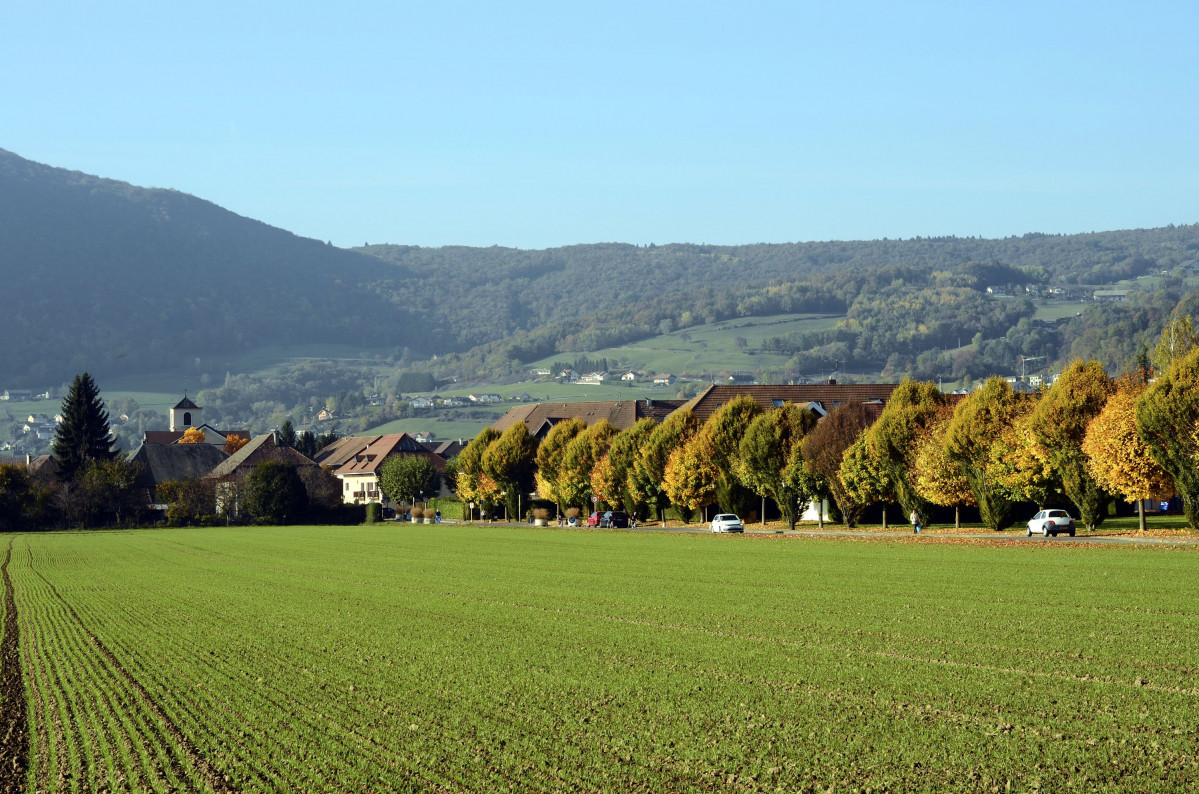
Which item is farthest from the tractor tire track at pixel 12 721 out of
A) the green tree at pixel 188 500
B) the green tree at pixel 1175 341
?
the green tree at pixel 188 500

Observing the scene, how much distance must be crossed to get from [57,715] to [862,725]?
11877 mm

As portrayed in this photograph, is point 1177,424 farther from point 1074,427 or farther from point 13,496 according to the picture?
point 13,496

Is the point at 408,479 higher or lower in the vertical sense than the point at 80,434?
lower

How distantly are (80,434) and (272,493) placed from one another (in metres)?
27.0

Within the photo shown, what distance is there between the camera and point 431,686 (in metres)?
21.1

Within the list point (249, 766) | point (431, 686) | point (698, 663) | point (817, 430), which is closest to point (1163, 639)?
point (698, 663)

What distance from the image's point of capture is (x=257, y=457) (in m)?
160

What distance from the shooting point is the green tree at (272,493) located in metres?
128

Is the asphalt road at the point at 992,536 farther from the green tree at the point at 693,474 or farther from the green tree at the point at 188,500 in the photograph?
the green tree at the point at 188,500

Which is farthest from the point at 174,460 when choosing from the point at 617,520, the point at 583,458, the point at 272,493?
the point at 617,520

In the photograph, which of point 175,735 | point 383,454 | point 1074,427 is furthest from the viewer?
point 383,454

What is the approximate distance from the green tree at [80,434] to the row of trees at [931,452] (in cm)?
5725

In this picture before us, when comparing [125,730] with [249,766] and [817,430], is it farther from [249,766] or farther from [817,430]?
[817,430]

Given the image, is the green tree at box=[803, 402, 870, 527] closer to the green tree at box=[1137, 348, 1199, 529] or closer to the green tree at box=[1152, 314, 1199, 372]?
the green tree at box=[1137, 348, 1199, 529]
